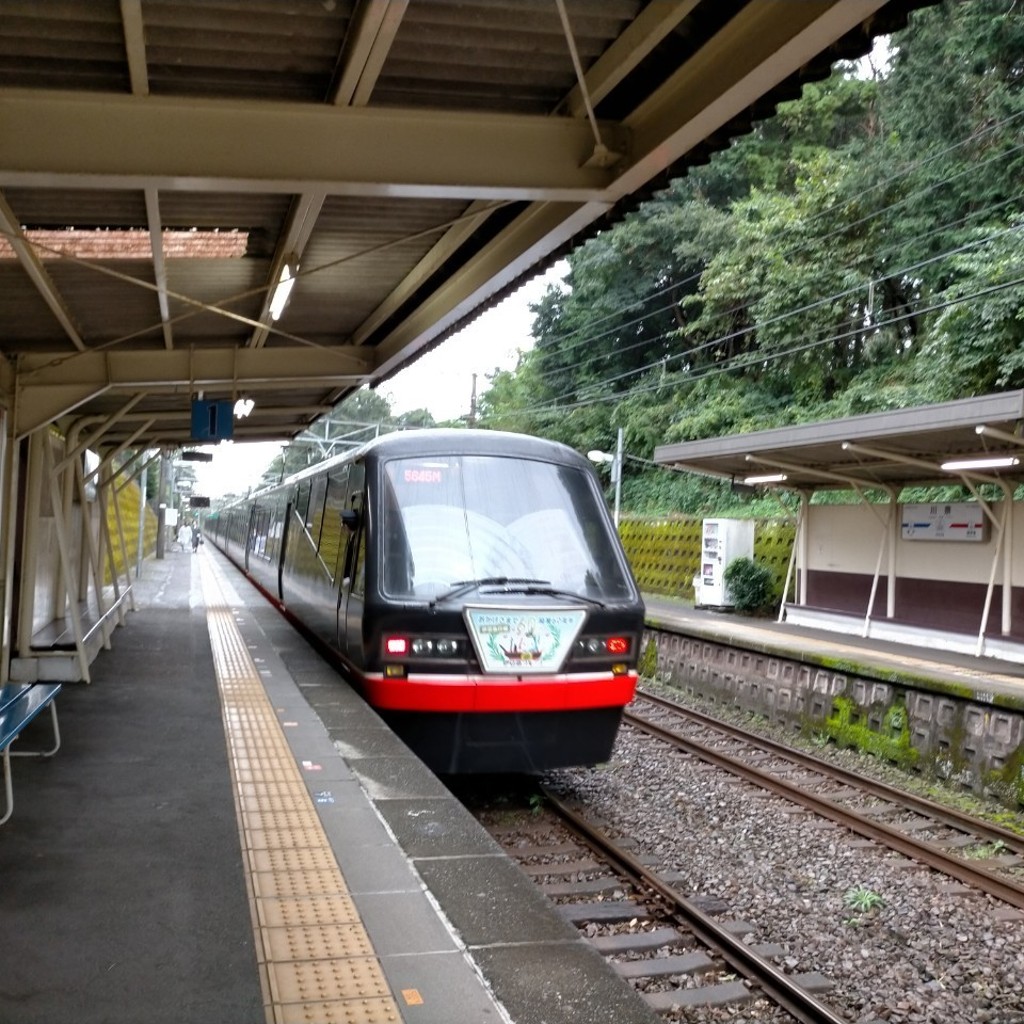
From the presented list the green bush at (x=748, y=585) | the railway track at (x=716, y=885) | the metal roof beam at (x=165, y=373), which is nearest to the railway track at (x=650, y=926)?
Result: the railway track at (x=716, y=885)

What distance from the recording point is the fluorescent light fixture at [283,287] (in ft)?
19.6

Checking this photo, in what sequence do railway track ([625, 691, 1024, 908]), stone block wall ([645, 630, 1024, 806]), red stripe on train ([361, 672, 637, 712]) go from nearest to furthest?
red stripe on train ([361, 672, 637, 712])
railway track ([625, 691, 1024, 908])
stone block wall ([645, 630, 1024, 806])

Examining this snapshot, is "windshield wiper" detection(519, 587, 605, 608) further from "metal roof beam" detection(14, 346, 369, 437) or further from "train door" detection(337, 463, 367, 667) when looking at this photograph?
"metal roof beam" detection(14, 346, 369, 437)

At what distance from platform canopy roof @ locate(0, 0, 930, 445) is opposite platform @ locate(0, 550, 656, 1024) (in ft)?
9.01

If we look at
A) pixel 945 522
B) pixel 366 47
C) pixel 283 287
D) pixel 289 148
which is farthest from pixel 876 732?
pixel 366 47

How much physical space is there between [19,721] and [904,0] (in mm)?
4905

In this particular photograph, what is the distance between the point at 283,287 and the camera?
6375 millimetres

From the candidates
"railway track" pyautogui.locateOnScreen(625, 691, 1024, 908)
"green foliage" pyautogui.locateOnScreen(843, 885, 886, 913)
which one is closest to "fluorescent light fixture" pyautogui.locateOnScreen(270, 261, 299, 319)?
"green foliage" pyautogui.locateOnScreen(843, 885, 886, 913)

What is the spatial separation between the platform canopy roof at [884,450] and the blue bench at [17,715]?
27.9 ft

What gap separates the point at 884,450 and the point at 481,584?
296 inches

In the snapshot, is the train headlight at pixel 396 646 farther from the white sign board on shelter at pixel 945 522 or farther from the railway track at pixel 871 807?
the white sign board on shelter at pixel 945 522

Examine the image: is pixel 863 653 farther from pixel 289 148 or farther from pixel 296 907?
pixel 289 148

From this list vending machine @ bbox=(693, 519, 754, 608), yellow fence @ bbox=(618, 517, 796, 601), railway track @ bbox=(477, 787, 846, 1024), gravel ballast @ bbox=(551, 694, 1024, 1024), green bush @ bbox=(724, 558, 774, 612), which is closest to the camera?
railway track @ bbox=(477, 787, 846, 1024)

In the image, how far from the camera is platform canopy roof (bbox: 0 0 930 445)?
142 inches
